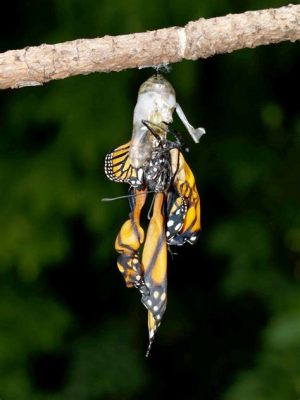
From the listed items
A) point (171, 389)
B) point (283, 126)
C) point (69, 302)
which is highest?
point (283, 126)

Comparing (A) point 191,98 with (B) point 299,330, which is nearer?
(B) point 299,330

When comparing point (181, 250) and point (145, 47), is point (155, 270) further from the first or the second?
point (181, 250)

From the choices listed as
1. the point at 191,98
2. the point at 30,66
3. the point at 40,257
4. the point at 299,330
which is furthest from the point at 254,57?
the point at 30,66

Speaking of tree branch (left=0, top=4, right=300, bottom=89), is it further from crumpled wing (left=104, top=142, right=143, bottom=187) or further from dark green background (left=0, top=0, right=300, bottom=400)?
dark green background (left=0, top=0, right=300, bottom=400)

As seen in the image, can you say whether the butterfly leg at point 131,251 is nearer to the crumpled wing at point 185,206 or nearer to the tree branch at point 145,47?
the crumpled wing at point 185,206

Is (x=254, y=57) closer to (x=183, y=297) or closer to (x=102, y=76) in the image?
(x=102, y=76)

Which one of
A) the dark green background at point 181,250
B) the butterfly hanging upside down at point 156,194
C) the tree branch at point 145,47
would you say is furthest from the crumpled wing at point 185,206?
the dark green background at point 181,250
